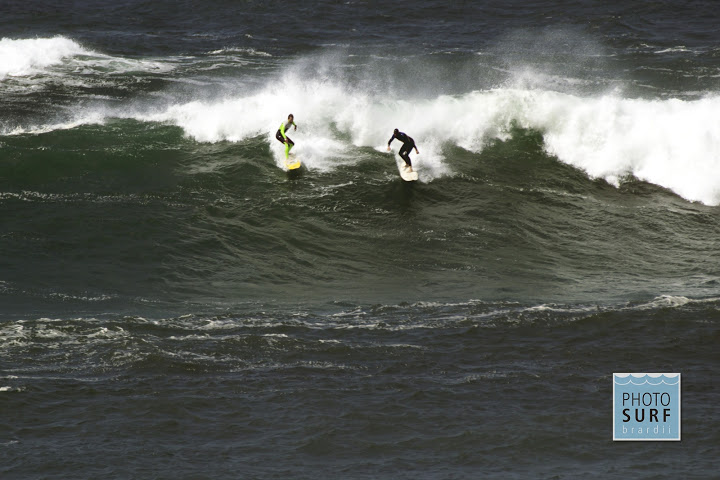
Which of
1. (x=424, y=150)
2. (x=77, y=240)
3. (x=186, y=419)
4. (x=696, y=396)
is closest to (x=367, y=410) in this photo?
(x=186, y=419)

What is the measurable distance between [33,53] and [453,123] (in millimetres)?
17653

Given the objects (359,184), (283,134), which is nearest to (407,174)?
(359,184)

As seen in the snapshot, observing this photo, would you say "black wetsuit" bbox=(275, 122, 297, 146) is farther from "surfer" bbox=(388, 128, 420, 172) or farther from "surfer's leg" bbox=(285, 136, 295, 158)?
"surfer" bbox=(388, 128, 420, 172)

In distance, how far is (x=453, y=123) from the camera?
23969 mm

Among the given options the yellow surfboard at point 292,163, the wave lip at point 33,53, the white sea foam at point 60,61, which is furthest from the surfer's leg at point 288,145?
the wave lip at point 33,53

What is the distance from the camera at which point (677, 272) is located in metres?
16.3

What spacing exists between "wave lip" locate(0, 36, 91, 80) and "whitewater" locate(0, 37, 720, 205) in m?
5.91

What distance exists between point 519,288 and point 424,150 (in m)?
8.07

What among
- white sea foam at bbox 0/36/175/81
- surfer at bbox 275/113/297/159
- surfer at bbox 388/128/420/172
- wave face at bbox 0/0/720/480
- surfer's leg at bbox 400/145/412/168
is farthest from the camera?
white sea foam at bbox 0/36/175/81

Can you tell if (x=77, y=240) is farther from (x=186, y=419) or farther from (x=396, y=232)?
(x=186, y=419)

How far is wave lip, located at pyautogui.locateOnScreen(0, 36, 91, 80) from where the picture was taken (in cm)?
3044

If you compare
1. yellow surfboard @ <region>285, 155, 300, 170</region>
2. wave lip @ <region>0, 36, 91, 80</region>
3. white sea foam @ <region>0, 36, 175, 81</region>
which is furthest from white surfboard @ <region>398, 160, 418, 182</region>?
wave lip @ <region>0, 36, 91, 80</region>

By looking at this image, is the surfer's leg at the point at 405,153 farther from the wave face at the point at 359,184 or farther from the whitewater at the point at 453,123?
the wave face at the point at 359,184

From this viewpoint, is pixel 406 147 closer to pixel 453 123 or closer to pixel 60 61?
pixel 453 123
